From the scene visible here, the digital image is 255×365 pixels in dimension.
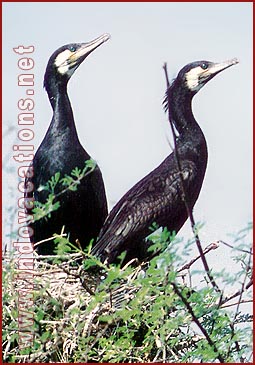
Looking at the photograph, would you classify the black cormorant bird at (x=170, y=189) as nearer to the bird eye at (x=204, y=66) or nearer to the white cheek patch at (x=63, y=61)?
the bird eye at (x=204, y=66)

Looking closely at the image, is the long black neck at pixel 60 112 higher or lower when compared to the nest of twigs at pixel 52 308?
higher

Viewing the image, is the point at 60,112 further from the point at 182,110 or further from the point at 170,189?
the point at 170,189

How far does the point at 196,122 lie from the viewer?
4594mm

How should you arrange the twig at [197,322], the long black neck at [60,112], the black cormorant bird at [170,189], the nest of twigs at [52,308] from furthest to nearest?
the long black neck at [60,112] < the black cormorant bird at [170,189] < the nest of twigs at [52,308] < the twig at [197,322]

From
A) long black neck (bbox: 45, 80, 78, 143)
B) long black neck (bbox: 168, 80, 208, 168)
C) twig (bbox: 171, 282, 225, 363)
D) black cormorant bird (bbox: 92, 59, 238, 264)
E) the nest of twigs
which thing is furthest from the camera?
long black neck (bbox: 45, 80, 78, 143)

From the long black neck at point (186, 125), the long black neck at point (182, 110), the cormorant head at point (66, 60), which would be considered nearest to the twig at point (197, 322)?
the long black neck at point (186, 125)

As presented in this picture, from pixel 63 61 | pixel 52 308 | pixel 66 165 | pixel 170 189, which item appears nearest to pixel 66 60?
pixel 63 61

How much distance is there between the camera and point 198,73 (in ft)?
15.0

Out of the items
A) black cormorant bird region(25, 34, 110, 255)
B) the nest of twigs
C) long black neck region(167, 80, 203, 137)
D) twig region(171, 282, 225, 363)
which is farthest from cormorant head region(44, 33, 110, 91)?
twig region(171, 282, 225, 363)

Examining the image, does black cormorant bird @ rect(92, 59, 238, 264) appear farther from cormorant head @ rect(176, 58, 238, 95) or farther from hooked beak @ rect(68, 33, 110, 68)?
hooked beak @ rect(68, 33, 110, 68)

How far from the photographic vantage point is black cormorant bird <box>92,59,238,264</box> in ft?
14.0

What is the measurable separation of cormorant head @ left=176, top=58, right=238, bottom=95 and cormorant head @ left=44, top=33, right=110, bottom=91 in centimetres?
40

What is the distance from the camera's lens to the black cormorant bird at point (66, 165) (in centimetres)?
457

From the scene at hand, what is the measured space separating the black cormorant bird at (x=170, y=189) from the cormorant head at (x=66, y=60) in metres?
0.40
